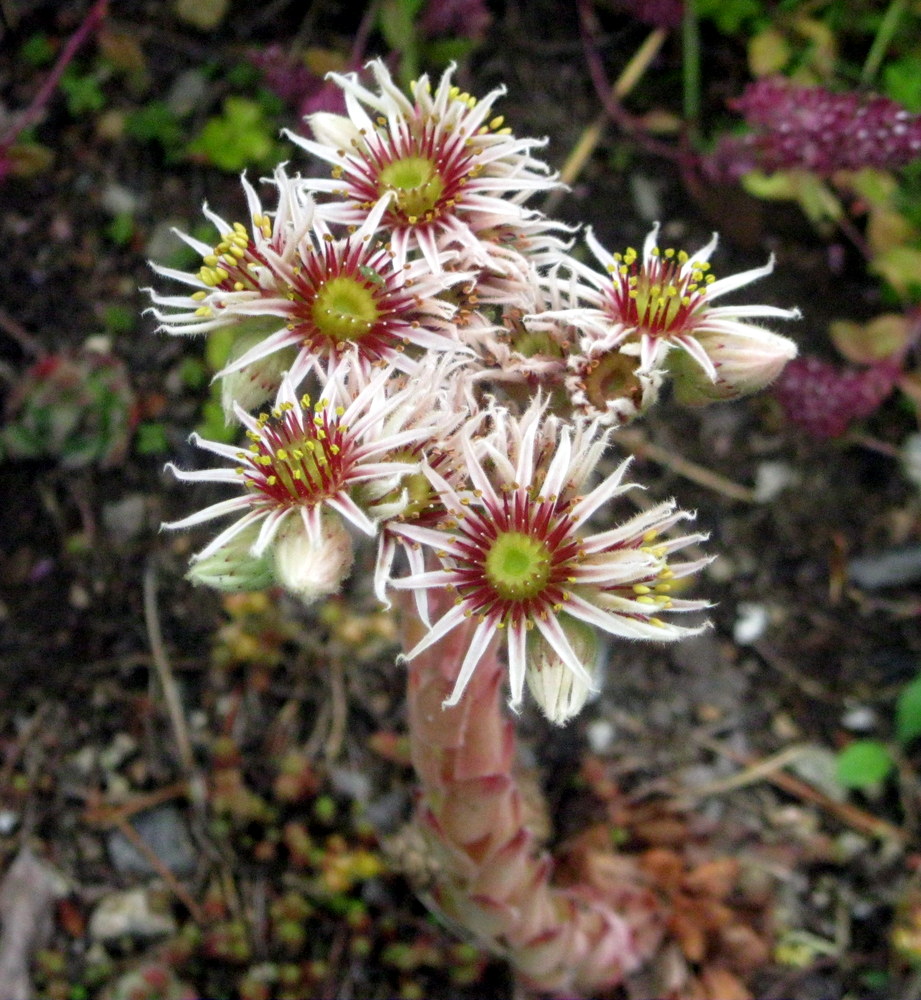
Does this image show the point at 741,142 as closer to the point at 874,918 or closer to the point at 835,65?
the point at 835,65

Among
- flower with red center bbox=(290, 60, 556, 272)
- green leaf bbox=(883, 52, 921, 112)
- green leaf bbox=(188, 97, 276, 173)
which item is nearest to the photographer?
flower with red center bbox=(290, 60, 556, 272)

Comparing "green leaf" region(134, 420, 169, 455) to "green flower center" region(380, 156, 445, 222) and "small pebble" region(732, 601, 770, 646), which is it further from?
"small pebble" region(732, 601, 770, 646)

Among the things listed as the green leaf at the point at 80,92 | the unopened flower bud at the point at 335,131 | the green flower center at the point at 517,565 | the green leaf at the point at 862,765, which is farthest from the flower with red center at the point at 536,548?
the green leaf at the point at 80,92

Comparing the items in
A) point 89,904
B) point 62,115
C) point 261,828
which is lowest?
point 89,904

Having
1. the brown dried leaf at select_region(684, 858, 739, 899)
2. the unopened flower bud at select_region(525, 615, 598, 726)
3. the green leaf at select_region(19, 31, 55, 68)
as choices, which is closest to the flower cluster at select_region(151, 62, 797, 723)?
the unopened flower bud at select_region(525, 615, 598, 726)

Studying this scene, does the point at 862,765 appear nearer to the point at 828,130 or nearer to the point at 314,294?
the point at 828,130

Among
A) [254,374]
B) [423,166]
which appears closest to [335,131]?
[423,166]

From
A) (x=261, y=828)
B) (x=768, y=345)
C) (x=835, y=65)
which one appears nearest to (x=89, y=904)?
(x=261, y=828)
